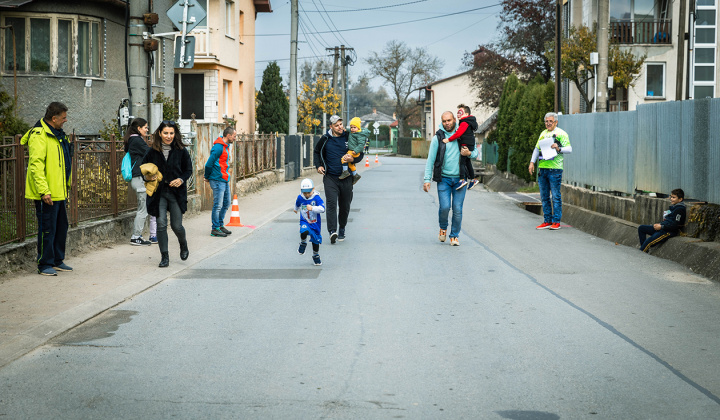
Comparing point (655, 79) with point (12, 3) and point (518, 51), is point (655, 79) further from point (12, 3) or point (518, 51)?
point (12, 3)

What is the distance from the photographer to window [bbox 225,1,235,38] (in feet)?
116

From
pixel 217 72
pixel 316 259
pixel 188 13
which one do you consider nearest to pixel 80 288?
pixel 316 259

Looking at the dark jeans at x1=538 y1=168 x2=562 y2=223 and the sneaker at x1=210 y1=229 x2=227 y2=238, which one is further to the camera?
the dark jeans at x1=538 y1=168 x2=562 y2=223

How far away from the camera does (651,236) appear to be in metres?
12.0

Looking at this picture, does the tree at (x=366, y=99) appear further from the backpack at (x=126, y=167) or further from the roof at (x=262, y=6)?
the backpack at (x=126, y=167)

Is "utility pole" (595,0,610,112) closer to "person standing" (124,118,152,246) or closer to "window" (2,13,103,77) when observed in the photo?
"person standing" (124,118,152,246)

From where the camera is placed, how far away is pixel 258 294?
862 cm

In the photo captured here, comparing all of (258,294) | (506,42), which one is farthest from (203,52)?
(258,294)

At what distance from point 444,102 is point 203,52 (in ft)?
190

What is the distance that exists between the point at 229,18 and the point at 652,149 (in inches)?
1024

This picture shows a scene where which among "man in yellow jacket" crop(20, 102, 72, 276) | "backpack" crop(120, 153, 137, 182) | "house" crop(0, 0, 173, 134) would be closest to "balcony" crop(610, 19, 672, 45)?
"house" crop(0, 0, 173, 134)

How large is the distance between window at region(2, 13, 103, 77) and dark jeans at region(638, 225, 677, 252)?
1763cm

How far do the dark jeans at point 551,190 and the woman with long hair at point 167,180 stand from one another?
705 centimetres

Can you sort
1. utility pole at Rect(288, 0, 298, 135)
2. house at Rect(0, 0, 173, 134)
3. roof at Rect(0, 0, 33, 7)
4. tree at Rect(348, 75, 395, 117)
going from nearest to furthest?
roof at Rect(0, 0, 33, 7), house at Rect(0, 0, 173, 134), utility pole at Rect(288, 0, 298, 135), tree at Rect(348, 75, 395, 117)
